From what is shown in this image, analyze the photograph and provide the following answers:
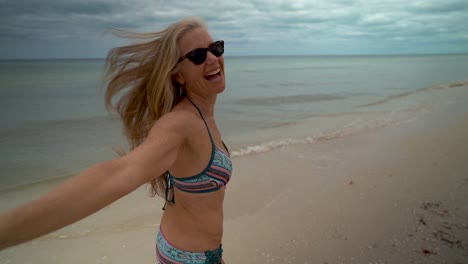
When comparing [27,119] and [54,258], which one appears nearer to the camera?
[54,258]

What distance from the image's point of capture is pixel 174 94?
1.96 meters

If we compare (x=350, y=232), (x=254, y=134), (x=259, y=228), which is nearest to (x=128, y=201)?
(x=259, y=228)

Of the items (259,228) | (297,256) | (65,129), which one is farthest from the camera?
(65,129)

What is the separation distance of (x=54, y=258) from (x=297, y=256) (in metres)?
3.03

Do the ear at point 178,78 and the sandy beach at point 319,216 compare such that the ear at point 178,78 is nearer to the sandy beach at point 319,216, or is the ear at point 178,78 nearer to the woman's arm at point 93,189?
the woman's arm at point 93,189

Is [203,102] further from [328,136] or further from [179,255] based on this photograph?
[328,136]

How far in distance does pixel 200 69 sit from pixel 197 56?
0.26 feet

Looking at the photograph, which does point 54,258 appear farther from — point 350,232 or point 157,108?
point 350,232

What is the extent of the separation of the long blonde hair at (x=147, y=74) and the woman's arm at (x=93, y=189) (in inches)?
12.7

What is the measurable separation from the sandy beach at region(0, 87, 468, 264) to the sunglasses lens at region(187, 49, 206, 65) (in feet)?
8.89

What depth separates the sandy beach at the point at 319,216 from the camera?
379 centimetres

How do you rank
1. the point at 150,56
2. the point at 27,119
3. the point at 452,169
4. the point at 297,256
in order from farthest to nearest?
the point at 27,119, the point at 452,169, the point at 297,256, the point at 150,56

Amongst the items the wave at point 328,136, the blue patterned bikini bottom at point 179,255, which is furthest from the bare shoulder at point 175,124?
the wave at point 328,136

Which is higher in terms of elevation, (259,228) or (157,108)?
(157,108)
